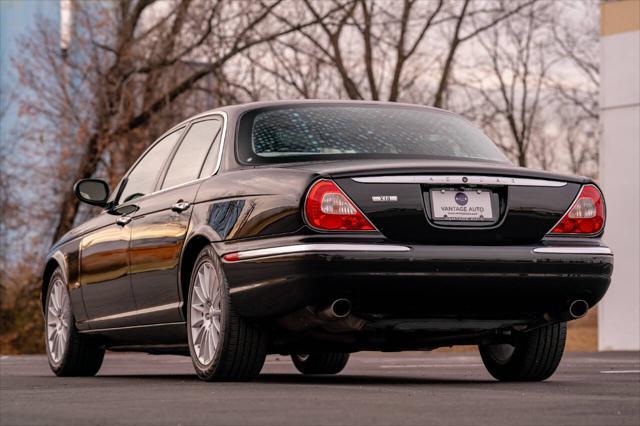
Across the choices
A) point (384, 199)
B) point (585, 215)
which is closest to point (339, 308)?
point (384, 199)

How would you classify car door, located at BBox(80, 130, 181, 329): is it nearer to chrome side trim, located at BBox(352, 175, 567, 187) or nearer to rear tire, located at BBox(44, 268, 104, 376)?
rear tire, located at BBox(44, 268, 104, 376)

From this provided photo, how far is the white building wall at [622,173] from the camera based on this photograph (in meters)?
23.2

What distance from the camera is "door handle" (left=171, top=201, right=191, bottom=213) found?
9.00m

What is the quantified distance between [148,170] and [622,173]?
14285 millimetres

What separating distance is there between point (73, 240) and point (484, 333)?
386 centimetres

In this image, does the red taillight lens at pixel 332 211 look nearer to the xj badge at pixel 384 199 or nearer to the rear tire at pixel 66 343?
the xj badge at pixel 384 199

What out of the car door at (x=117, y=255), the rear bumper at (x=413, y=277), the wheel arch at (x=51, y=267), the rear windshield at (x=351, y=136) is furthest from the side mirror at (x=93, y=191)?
the rear bumper at (x=413, y=277)

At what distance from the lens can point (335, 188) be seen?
7879 mm

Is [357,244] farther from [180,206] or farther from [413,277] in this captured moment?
[180,206]

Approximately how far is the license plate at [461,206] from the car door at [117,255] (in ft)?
8.41

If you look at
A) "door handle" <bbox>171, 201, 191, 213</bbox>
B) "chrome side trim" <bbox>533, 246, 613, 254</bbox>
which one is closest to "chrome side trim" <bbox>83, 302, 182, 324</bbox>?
"door handle" <bbox>171, 201, 191, 213</bbox>

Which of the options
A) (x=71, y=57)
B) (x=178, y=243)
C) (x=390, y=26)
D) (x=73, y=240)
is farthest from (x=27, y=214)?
(x=178, y=243)

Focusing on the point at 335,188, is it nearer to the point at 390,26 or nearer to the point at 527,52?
the point at 390,26

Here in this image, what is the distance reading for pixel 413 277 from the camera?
7828 millimetres
